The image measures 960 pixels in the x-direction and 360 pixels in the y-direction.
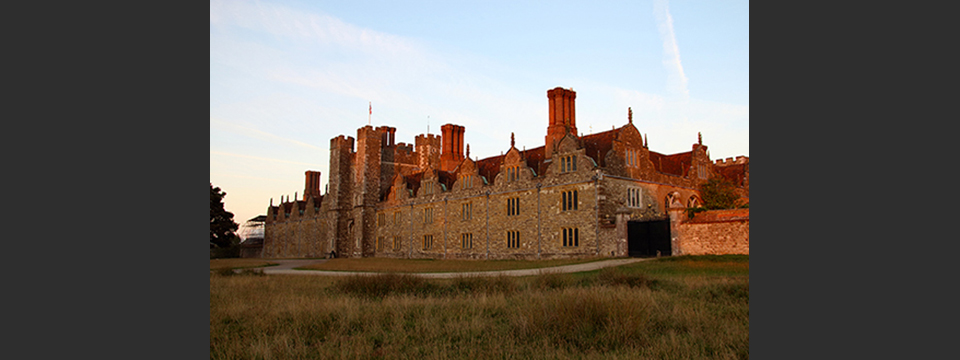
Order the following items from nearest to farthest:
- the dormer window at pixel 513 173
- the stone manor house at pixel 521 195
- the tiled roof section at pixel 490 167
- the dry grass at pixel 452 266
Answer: the dry grass at pixel 452 266 → the stone manor house at pixel 521 195 → the dormer window at pixel 513 173 → the tiled roof section at pixel 490 167

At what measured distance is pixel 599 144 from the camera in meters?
35.8

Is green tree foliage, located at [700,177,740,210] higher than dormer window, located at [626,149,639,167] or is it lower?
lower

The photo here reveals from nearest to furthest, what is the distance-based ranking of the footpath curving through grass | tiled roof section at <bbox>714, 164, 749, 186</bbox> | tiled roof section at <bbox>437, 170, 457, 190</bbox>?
the footpath curving through grass, tiled roof section at <bbox>714, 164, 749, 186</bbox>, tiled roof section at <bbox>437, 170, 457, 190</bbox>

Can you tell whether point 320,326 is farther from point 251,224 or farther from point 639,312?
point 251,224

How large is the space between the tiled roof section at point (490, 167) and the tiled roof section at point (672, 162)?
10.6 metres

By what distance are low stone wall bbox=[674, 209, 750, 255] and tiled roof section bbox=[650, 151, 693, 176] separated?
10241 millimetres

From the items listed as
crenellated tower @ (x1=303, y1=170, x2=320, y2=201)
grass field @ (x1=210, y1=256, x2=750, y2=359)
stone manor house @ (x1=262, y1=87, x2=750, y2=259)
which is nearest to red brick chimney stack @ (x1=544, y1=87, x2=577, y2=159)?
stone manor house @ (x1=262, y1=87, x2=750, y2=259)

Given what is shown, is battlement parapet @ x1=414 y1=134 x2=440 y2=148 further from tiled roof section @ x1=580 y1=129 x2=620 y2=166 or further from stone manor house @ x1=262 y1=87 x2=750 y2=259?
tiled roof section @ x1=580 y1=129 x2=620 y2=166

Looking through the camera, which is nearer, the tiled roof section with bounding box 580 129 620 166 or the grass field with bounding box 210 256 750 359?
the grass field with bounding box 210 256 750 359

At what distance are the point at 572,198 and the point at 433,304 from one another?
23643 mm

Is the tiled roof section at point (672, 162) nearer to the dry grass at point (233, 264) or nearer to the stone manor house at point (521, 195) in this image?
the stone manor house at point (521, 195)

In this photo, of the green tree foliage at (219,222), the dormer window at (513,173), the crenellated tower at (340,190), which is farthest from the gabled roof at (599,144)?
the green tree foliage at (219,222)

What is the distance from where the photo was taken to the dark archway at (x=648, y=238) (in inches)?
1174

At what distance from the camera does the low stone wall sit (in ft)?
87.4
